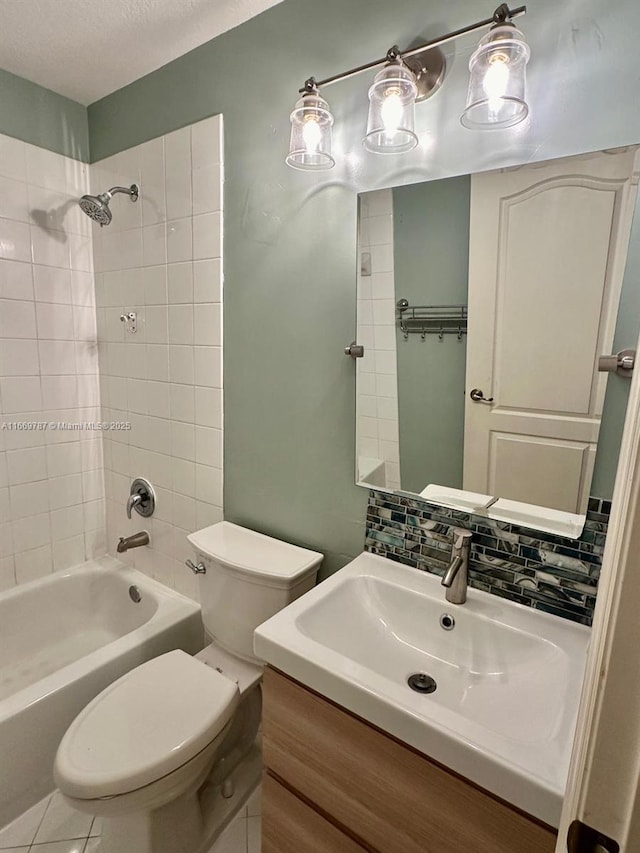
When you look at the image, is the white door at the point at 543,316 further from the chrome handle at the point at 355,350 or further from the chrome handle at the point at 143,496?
the chrome handle at the point at 143,496

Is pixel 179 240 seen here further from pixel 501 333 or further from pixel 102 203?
pixel 501 333

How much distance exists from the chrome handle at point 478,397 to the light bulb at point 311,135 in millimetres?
745

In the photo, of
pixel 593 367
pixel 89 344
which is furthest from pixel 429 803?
pixel 89 344

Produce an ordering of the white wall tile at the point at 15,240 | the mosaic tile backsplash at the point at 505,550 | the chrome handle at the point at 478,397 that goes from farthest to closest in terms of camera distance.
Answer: the white wall tile at the point at 15,240 → the chrome handle at the point at 478,397 → the mosaic tile backsplash at the point at 505,550

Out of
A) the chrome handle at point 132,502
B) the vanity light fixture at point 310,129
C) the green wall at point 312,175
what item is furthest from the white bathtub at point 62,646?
the vanity light fixture at point 310,129

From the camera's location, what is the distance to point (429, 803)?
0.78 m

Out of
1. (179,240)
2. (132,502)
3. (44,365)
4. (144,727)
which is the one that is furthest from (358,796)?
(44,365)

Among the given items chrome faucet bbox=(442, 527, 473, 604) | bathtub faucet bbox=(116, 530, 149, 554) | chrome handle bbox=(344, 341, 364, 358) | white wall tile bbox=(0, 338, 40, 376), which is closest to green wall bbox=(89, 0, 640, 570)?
chrome handle bbox=(344, 341, 364, 358)

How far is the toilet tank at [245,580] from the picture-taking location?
4.32 ft

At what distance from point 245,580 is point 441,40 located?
4.72ft

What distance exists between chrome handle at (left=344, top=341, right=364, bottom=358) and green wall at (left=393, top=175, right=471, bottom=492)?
0.11m

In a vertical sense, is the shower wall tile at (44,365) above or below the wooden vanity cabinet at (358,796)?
above

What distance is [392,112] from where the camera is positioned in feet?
3.45

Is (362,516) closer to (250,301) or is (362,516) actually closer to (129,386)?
(250,301)
